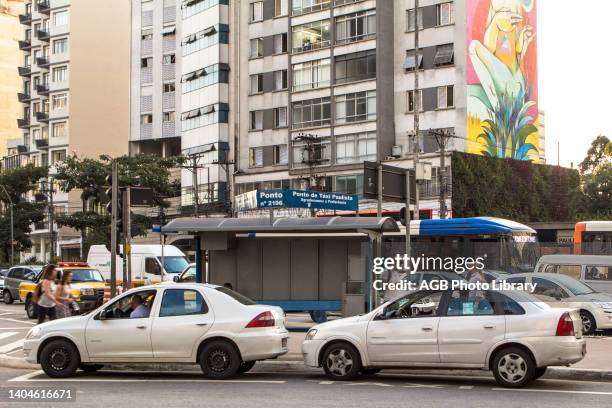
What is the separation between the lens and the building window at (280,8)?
2574 inches

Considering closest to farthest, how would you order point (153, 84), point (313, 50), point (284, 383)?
1. point (284, 383)
2. point (313, 50)
3. point (153, 84)

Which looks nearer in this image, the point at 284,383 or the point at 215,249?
the point at 284,383

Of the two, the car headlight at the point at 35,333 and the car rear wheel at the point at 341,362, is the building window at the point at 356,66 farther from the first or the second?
the car rear wheel at the point at 341,362

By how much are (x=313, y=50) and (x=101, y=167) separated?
15999mm

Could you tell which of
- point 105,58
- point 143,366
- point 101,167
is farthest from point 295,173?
point 143,366

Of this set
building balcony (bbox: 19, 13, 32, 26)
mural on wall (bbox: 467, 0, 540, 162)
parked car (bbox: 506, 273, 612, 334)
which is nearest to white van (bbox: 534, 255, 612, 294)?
parked car (bbox: 506, 273, 612, 334)

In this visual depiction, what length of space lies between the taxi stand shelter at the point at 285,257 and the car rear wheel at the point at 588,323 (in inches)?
199

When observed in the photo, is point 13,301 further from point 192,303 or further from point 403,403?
point 403,403

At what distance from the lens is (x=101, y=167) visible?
5603cm

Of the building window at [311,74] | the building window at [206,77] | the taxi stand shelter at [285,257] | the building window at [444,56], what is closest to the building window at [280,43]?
the building window at [311,74]

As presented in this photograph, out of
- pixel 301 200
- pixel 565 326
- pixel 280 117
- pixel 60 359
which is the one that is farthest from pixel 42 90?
pixel 565 326

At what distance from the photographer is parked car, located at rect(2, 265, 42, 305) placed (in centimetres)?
3753

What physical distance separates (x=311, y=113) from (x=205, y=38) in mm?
12673

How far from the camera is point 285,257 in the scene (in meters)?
21.8
